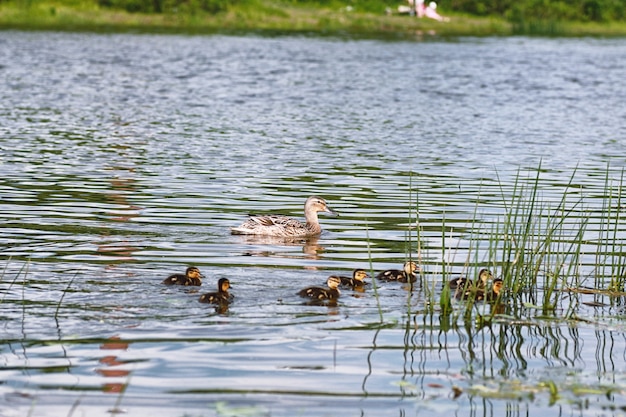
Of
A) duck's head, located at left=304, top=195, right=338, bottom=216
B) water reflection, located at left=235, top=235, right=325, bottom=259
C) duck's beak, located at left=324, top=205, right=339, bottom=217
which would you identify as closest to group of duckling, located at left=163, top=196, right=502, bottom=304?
water reflection, located at left=235, top=235, right=325, bottom=259

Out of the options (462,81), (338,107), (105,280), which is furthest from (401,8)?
(105,280)

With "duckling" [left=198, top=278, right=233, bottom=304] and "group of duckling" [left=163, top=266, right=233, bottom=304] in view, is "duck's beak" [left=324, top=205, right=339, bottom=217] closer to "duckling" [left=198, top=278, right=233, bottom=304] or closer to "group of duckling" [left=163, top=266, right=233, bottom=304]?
"group of duckling" [left=163, top=266, right=233, bottom=304]

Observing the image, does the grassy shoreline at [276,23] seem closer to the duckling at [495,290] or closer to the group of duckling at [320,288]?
the group of duckling at [320,288]

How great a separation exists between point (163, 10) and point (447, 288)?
68.5 meters

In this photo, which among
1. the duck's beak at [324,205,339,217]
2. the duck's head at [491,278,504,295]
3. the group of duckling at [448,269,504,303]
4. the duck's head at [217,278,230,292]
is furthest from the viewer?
Answer: the duck's beak at [324,205,339,217]

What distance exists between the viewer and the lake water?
9148mm

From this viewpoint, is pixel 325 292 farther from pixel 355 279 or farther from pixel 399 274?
pixel 399 274

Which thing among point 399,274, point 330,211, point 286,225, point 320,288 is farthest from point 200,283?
point 330,211

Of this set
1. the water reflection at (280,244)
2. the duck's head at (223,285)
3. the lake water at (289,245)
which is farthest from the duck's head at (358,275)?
the water reflection at (280,244)

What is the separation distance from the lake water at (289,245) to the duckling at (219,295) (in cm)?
12

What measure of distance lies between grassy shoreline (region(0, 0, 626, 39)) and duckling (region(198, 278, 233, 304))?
187ft

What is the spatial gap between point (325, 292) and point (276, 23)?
2667 inches

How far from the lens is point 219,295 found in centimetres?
1127

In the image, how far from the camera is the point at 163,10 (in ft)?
254
